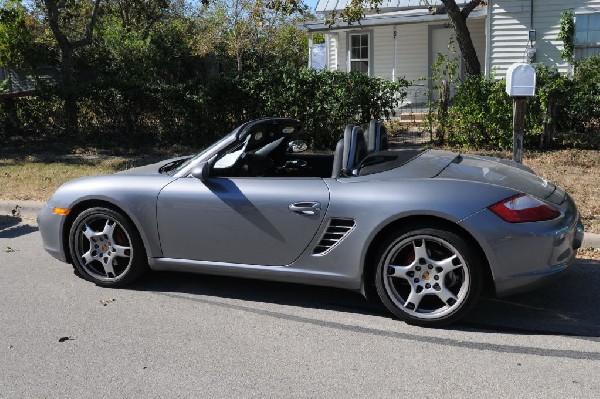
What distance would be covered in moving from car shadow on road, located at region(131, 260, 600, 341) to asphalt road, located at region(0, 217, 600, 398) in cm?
1

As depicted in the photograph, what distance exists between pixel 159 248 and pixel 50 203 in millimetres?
1129

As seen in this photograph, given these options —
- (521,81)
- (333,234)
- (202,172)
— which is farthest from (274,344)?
(521,81)

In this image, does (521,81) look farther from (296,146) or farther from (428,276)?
(428,276)

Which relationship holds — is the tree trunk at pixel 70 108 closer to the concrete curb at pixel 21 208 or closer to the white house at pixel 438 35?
the concrete curb at pixel 21 208

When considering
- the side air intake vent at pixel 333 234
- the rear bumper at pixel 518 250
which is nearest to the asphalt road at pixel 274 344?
the rear bumper at pixel 518 250

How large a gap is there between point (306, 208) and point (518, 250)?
56.6 inches

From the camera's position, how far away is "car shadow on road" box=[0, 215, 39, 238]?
7.17 meters

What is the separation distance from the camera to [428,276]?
4168 millimetres

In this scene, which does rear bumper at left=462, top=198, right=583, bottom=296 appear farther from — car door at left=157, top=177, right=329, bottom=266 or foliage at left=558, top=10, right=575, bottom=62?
foliage at left=558, top=10, right=575, bottom=62

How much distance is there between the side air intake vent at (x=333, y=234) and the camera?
4316 mm

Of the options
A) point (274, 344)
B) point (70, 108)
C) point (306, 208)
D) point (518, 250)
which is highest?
point (70, 108)

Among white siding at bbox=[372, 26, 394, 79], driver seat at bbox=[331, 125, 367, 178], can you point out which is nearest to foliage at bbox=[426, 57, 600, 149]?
driver seat at bbox=[331, 125, 367, 178]

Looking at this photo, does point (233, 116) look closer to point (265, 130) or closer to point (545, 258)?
point (265, 130)

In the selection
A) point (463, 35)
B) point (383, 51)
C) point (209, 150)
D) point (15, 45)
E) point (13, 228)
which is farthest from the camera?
point (383, 51)
